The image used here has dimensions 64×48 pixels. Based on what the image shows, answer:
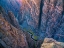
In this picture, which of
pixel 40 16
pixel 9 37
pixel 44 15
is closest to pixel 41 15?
pixel 40 16

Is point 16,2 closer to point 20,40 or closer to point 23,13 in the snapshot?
point 23,13

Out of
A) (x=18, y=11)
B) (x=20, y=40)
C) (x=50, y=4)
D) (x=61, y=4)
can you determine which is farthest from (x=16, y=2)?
(x=20, y=40)

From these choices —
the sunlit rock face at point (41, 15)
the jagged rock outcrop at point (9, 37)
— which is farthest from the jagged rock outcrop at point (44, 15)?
the jagged rock outcrop at point (9, 37)

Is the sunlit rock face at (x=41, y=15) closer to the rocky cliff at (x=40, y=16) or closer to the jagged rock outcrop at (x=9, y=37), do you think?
the rocky cliff at (x=40, y=16)

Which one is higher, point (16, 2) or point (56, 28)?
point (16, 2)

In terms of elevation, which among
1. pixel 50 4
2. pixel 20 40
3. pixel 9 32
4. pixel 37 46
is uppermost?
pixel 9 32

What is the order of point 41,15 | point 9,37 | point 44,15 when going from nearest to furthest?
point 9,37, point 44,15, point 41,15

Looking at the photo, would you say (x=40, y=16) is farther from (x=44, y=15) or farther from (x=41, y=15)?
(x=44, y=15)

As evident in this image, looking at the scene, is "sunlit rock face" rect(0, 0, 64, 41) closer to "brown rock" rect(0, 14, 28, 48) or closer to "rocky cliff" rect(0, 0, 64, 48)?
"rocky cliff" rect(0, 0, 64, 48)
